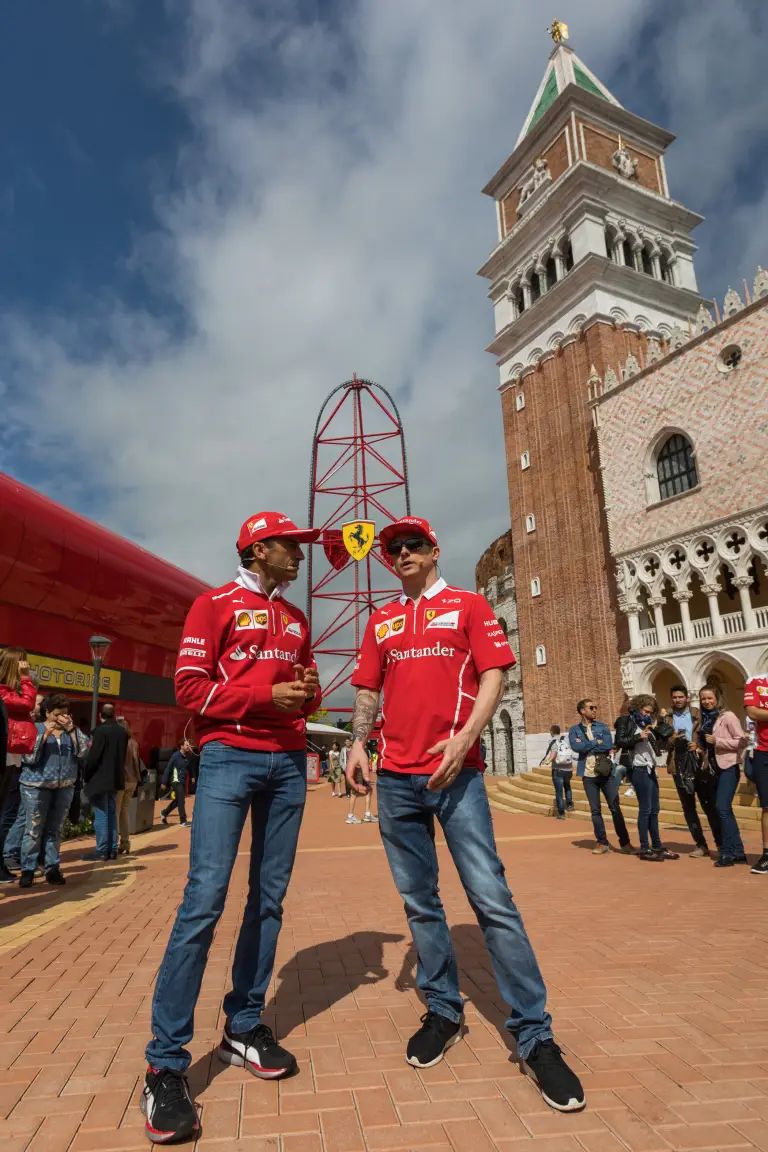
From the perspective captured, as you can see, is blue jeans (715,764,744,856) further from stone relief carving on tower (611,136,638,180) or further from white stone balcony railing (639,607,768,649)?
stone relief carving on tower (611,136,638,180)

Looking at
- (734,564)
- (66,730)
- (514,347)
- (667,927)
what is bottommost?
(667,927)

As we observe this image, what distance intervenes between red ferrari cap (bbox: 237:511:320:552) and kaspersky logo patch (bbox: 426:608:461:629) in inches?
23.3

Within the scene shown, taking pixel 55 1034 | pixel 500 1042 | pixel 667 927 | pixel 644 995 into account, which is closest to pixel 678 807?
pixel 667 927

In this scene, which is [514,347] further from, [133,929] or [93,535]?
[133,929]

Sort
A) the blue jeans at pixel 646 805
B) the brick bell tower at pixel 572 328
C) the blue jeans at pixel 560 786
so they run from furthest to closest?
the brick bell tower at pixel 572 328, the blue jeans at pixel 560 786, the blue jeans at pixel 646 805

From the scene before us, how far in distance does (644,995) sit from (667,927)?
4.82ft

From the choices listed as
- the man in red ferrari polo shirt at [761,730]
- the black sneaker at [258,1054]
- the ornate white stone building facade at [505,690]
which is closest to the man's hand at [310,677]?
the black sneaker at [258,1054]

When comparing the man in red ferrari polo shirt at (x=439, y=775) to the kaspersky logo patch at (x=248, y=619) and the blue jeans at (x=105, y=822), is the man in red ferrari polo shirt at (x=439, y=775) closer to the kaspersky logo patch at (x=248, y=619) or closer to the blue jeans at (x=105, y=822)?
the kaspersky logo patch at (x=248, y=619)

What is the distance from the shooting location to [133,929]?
442cm

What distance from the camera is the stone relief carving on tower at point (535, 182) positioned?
94.3 ft

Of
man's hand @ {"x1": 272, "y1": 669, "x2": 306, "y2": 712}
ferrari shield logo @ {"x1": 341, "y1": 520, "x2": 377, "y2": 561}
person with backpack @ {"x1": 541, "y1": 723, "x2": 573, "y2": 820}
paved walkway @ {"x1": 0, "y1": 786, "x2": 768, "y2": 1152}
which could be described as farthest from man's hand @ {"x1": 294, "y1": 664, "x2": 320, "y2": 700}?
ferrari shield logo @ {"x1": 341, "y1": 520, "x2": 377, "y2": 561}

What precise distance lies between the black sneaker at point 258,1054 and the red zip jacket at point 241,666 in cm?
97

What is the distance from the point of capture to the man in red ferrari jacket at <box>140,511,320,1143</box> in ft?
7.00

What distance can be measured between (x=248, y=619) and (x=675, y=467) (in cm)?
2118
